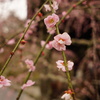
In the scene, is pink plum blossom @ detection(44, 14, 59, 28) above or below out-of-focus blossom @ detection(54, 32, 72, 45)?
above

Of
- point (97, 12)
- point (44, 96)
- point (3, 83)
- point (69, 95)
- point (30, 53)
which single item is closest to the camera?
point (69, 95)

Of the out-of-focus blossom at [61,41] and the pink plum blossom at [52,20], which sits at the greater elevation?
the pink plum blossom at [52,20]

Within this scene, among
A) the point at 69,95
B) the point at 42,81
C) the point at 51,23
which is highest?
the point at 42,81

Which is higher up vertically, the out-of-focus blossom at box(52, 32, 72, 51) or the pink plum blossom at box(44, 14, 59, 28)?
the pink plum blossom at box(44, 14, 59, 28)

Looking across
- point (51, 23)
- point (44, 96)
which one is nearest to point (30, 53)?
point (44, 96)

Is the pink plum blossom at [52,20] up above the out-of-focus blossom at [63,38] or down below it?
above

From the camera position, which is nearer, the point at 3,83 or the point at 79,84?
the point at 3,83

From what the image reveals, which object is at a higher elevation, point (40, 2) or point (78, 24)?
point (40, 2)

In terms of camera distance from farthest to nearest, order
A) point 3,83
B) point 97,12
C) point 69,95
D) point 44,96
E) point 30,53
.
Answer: point 30,53
point 44,96
point 97,12
point 3,83
point 69,95

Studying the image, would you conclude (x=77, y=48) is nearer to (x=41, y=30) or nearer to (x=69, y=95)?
(x=41, y=30)

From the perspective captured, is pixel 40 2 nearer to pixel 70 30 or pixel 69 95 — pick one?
pixel 70 30
